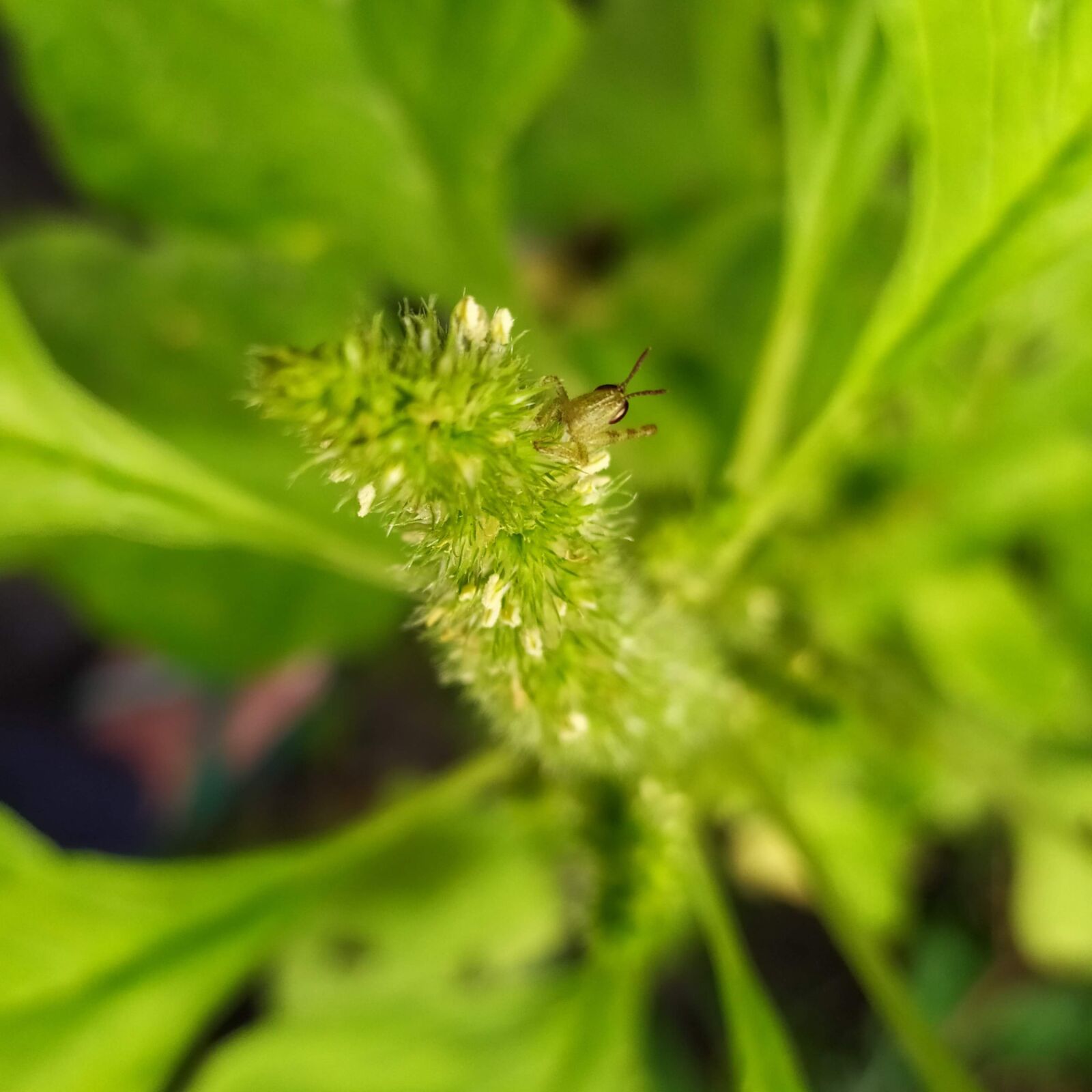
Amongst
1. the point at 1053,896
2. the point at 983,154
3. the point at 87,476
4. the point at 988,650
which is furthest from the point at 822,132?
the point at 1053,896

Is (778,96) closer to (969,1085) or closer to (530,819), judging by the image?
(530,819)

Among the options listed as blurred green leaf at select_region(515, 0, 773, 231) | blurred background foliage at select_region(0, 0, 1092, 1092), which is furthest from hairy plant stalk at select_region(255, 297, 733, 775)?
blurred green leaf at select_region(515, 0, 773, 231)

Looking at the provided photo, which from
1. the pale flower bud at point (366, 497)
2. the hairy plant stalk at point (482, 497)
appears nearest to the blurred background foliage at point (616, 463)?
the hairy plant stalk at point (482, 497)

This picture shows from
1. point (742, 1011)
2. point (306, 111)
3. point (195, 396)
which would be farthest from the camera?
point (195, 396)

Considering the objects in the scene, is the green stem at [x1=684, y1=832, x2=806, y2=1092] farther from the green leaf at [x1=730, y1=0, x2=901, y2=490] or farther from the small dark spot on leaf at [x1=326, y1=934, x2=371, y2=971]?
the small dark spot on leaf at [x1=326, y1=934, x2=371, y2=971]

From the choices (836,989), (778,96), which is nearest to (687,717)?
(778,96)

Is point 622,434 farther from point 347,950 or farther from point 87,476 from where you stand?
point 347,950

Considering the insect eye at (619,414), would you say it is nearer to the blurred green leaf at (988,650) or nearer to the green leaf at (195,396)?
the green leaf at (195,396)
